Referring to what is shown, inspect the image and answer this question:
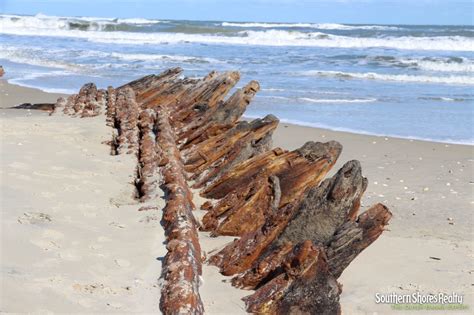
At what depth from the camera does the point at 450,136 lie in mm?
11555

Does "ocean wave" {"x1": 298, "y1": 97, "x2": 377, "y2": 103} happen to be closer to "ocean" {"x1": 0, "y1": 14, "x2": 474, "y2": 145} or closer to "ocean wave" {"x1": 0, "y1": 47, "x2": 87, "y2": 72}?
"ocean" {"x1": 0, "y1": 14, "x2": 474, "y2": 145}

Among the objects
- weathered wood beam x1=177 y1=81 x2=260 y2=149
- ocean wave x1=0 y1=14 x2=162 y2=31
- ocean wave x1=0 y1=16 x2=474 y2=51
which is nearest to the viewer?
weathered wood beam x1=177 y1=81 x2=260 y2=149

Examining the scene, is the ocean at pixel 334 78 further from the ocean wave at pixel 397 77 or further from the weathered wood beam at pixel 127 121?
the weathered wood beam at pixel 127 121

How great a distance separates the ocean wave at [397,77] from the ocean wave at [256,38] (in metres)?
16.2

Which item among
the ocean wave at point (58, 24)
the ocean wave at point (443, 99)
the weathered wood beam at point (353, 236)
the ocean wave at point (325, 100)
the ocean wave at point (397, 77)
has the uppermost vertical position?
the weathered wood beam at point (353, 236)

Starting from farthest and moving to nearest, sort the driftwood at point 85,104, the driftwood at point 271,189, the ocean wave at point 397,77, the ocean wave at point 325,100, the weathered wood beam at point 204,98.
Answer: the ocean wave at point 397,77
the ocean wave at point 325,100
the driftwood at point 85,104
the weathered wood beam at point 204,98
the driftwood at point 271,189

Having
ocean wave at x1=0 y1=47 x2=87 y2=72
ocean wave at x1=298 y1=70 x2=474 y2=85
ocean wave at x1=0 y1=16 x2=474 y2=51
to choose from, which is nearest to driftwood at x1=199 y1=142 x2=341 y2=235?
ocean wave at x1=298 y1=70 x2=474 y2=85

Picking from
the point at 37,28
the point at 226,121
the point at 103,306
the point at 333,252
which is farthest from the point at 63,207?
the point at 37,28

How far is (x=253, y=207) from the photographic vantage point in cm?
528

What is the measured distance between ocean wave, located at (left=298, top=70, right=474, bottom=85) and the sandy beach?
1284 centimetres

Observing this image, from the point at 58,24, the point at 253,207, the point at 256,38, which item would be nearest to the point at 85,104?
the point at 253,207

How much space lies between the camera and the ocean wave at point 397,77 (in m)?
21.9

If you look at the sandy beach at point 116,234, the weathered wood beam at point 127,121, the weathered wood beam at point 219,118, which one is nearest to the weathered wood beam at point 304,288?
the sandy beach at point 116,234

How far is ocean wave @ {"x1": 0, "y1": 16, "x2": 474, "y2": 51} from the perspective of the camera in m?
40.0
